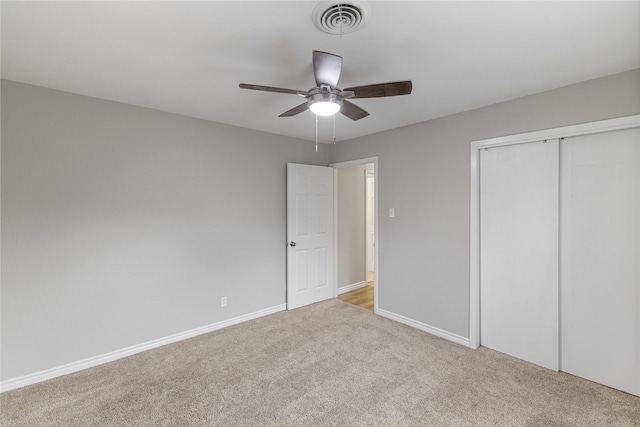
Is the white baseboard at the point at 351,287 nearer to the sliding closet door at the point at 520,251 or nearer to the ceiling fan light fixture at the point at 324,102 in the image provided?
the sliding closet door at the point at 520,251

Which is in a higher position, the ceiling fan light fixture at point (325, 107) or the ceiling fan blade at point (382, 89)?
the ceiling fan blade at point (382, 89)

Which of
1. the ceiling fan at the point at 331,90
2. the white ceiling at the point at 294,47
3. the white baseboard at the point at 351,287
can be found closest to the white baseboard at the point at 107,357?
the white baseboard at the point at 351,287

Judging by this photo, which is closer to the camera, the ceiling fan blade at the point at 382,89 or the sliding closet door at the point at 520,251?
the ceiling fan blade at the point at 382,89

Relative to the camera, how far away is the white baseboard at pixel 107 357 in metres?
2.25

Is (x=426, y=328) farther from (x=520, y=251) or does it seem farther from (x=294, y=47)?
(x=294, y=47)

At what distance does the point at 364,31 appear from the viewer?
161cm

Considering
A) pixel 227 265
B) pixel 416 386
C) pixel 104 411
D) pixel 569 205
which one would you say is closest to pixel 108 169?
pixel 227 265

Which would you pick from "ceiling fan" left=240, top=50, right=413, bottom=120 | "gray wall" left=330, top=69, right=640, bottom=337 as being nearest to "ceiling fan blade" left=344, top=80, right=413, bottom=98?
"ceiling fan" left=240, top=50, right=413, bottom=120

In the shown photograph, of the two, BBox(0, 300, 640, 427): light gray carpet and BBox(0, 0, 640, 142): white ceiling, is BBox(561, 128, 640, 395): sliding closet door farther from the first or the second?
BBox(0, 0, 640, 142): white ceiling

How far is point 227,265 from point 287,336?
1.10 meters

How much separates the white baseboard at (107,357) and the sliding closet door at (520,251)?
277 centimetres

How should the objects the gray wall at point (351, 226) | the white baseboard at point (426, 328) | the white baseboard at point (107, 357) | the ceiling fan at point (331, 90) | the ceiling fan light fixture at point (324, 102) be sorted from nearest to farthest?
the ceiling fan at point (331, 90) < the ceiling fan light fixture at point (324, 102) < the white baseboard at point (107, 357) < the white baseboard at point (426, 328) < the gray wall at point (351, 226)

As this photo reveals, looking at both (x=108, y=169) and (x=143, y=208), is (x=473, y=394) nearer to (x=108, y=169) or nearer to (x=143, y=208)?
(x=143, y=208)

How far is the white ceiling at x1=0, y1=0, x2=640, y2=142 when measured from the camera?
146 centimetres
